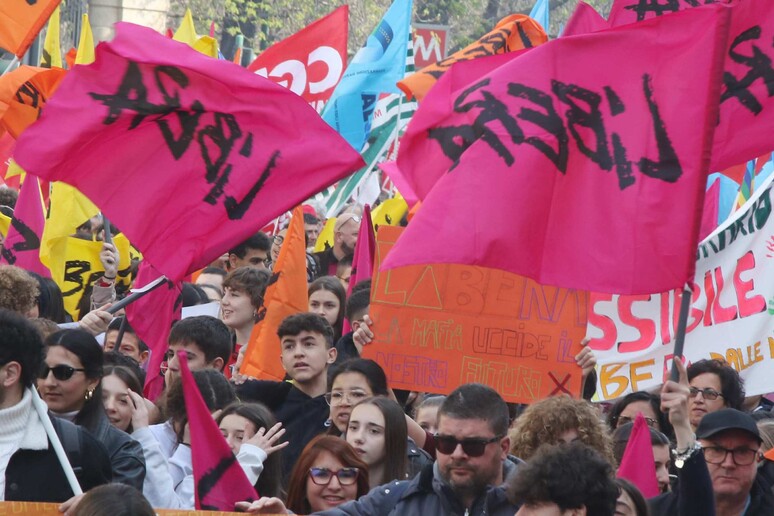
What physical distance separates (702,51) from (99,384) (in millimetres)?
2717

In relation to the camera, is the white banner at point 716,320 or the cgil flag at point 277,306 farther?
the cgil flag at point 277,306

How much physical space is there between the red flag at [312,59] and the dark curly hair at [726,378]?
5.76 metres

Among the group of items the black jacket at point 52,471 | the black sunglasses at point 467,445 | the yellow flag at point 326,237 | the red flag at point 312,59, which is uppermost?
the red flag at point 312,59

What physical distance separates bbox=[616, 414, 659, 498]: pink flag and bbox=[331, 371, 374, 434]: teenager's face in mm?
1388

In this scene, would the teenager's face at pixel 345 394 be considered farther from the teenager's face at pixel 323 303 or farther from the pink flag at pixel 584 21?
the teenager's face at pixel 323 303

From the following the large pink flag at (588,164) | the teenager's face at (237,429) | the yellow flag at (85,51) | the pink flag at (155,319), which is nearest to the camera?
the large pink flag at (588,164)

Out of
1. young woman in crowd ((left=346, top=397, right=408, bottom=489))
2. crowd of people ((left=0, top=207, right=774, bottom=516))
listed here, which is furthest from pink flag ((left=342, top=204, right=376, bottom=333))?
young woman in crowd ((left=346, top=397, right=408, bottom=489))

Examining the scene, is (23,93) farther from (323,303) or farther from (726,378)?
(726,378)

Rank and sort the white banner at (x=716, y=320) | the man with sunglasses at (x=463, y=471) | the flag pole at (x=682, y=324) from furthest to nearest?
1. the white banner at (x=716, y=320)
2. the flag pole at (x=682, y=324)
3. the man with sunglasses at (x=463, y=471)

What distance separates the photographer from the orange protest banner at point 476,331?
25.8 feet

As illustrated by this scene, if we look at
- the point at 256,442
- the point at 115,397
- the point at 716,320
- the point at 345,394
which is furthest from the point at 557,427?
the point at 716,320

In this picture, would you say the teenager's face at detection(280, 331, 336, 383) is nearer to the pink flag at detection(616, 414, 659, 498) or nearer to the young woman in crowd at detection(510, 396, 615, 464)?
the young woman in crowd at detection(510, 396, 615, 464)

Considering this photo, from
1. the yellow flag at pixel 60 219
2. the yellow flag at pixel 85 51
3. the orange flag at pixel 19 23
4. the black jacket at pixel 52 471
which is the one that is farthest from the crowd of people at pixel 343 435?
the yellow flag at pixel 85 51

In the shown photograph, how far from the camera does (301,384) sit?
7957mm
